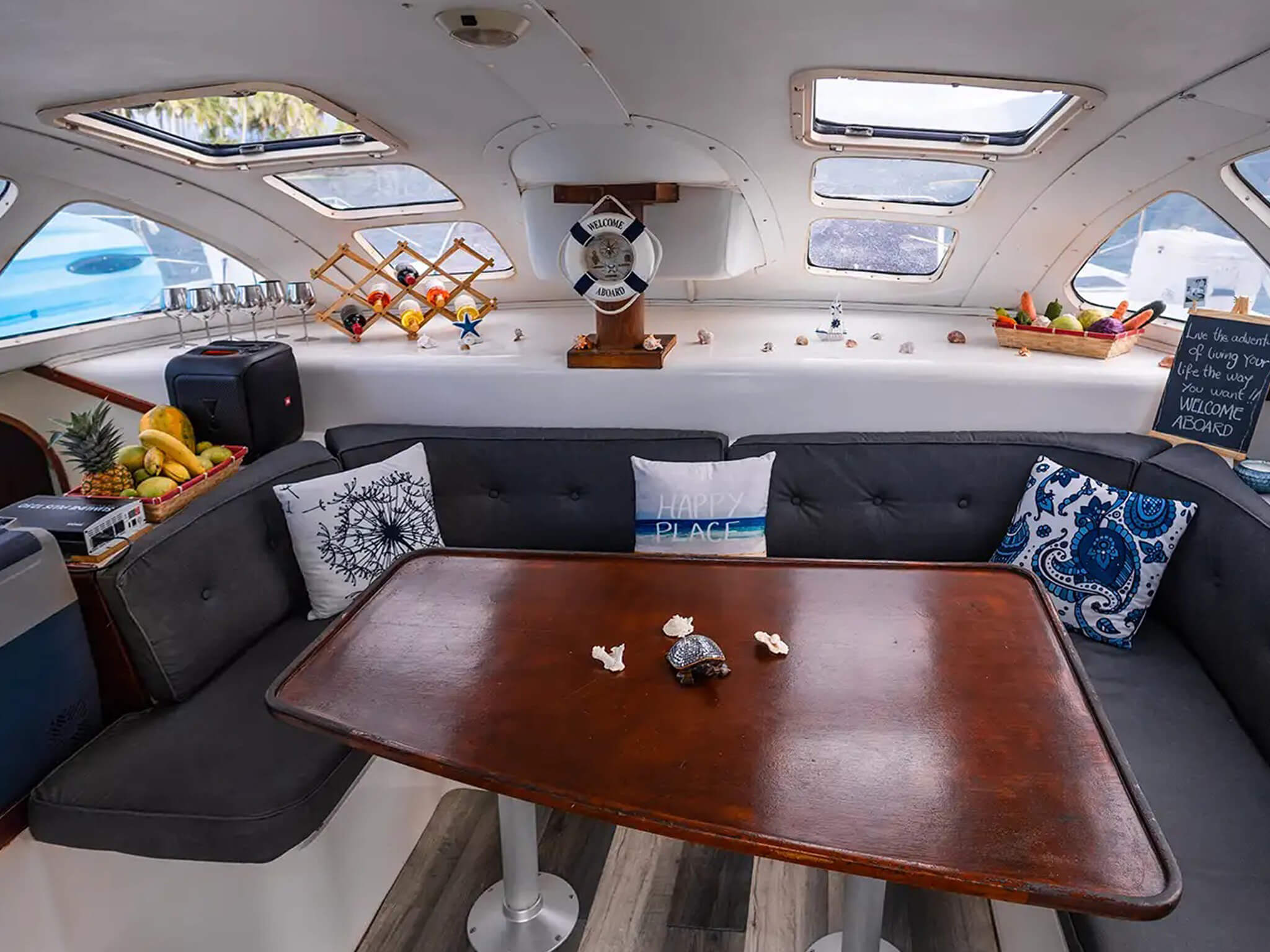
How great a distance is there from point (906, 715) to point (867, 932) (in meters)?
0.46

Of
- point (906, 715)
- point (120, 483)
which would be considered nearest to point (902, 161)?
point (906, 715)

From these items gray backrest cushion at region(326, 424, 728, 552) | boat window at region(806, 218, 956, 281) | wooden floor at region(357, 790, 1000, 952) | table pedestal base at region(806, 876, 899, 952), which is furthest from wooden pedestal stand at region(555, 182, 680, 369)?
table pedestal base at region(806, 876, 899, 952)

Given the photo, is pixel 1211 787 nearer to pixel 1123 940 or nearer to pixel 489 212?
pixel 1123 940

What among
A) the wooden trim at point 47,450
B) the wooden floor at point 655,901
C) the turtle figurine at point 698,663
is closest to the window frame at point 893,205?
the turtle figurine at point 698,663

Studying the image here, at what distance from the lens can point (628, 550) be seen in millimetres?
2547

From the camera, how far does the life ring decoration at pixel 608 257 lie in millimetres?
2607

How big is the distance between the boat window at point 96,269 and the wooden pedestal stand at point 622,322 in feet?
4.93

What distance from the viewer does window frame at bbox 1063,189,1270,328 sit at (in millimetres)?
2393

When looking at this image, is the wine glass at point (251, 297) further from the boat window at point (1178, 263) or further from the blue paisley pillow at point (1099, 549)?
the boat window at point (1178, 263)

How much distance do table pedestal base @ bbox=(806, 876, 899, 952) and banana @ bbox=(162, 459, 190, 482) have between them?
6.17ft

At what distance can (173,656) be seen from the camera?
1.91 metres

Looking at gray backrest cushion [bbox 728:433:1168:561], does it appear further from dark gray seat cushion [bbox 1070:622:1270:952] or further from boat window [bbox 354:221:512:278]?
boat window [bbox 354:221:512:278]

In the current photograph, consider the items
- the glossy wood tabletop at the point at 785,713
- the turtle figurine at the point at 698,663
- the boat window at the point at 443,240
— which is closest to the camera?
the glossy wood tabletop at the point at 785,713

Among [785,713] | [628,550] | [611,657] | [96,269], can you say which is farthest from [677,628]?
[96,269]
